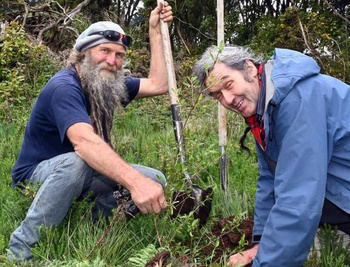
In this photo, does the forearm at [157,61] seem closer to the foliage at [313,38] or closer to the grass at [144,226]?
the grass at [144,226]

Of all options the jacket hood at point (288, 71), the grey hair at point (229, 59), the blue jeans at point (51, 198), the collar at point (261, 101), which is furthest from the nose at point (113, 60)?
the jacket hood at point (288, 71)

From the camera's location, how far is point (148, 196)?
273 centimetres

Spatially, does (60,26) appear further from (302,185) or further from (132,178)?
(302,185)

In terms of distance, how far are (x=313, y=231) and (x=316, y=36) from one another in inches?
272

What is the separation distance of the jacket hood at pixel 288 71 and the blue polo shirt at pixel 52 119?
1276 mm

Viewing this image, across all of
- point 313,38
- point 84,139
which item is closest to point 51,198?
point 84,139

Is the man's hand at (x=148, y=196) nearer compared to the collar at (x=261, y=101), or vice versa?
the collar at (x=261, y=101)

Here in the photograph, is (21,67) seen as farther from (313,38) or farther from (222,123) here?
(313,38)

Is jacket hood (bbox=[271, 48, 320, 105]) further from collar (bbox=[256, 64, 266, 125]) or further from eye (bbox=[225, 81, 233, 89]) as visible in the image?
eye (bbox=[225, 81, 233, 89])

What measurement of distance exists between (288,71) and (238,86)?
350 mm

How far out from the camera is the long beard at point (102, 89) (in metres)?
3.65

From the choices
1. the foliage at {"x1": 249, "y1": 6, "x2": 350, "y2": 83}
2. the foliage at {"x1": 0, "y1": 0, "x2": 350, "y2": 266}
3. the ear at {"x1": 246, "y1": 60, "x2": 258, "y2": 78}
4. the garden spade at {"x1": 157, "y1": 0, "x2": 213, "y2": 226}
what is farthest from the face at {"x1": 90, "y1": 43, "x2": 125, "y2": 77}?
the foliage at {"x1": 249, "y1": 6, "x2": 350, "y2": 83}

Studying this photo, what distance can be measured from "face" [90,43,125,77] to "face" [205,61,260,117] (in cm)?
127

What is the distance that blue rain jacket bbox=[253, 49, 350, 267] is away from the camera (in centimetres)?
230
